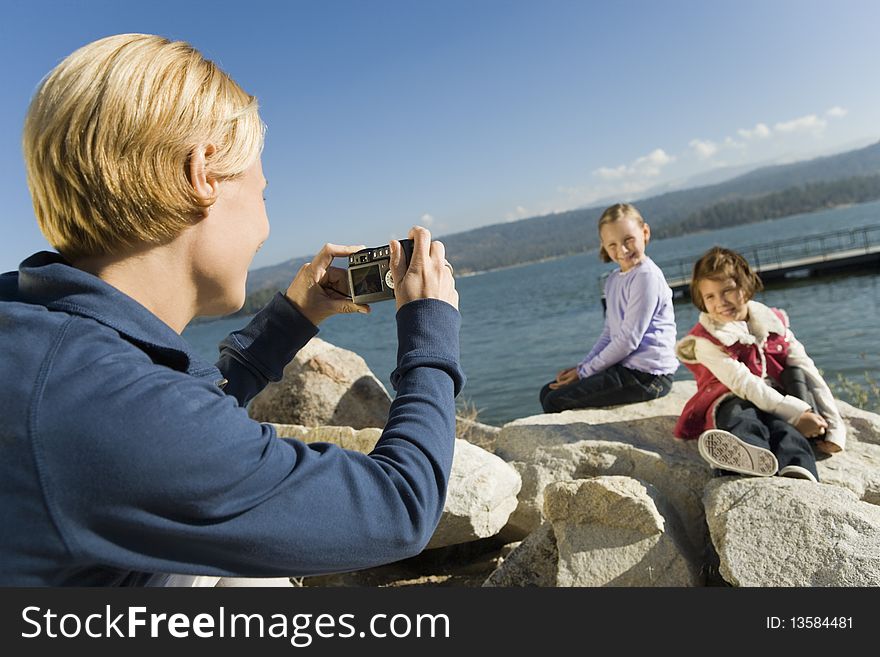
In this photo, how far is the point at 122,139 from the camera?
50.9 inches

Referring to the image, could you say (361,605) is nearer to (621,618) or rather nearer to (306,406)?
(621,618)

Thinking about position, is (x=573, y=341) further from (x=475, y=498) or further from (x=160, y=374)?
(x=160, y=374)

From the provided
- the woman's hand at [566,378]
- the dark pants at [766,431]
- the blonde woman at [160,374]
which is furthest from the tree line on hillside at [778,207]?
the blonde woman at [160,374]

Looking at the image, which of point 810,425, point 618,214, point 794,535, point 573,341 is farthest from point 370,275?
point 573,341

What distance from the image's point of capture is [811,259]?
1438 inches

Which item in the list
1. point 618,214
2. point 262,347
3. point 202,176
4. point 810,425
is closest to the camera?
point 202,176

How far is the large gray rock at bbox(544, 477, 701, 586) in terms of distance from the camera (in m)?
3.49

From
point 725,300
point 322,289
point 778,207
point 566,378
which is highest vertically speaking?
point 322,289

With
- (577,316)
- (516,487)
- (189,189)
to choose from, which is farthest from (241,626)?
(577,316)

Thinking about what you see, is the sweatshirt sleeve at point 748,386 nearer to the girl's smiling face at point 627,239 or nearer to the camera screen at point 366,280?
the girl's smiling face at point 627,239

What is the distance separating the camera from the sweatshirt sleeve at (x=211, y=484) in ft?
3.58

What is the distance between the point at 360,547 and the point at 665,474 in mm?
3786

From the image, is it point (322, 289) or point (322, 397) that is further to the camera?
point (322, 397)

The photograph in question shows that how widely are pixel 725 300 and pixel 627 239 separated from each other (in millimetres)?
1351
